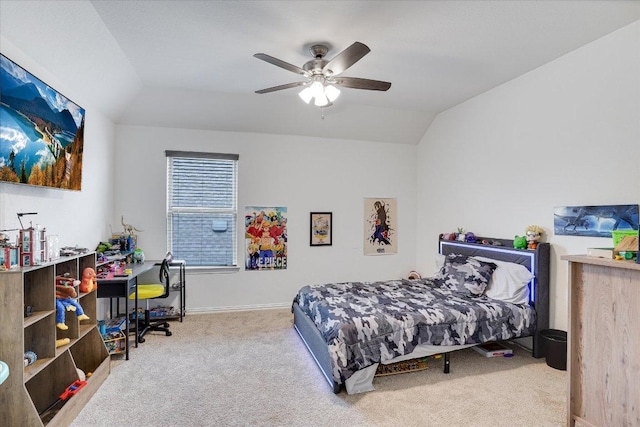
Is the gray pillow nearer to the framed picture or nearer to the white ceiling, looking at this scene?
the framed picture

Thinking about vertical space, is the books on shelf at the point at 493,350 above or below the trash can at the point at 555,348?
below

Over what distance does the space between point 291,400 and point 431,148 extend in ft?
14.0

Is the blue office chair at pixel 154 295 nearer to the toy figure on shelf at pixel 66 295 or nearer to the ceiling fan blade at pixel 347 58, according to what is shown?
the toy figure on shelf at pixel 66 295

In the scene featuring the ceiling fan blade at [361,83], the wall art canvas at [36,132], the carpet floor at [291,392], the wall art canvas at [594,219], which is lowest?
the carpet floor at [291,392]

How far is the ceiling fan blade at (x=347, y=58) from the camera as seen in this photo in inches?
92.0

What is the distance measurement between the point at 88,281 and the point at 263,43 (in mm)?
2568

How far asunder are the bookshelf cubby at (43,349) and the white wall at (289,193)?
1.88m

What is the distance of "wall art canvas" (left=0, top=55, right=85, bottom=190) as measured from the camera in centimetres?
212

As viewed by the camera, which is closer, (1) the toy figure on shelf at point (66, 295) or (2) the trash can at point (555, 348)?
(1) the toy figure on shelf at point (66, 295)

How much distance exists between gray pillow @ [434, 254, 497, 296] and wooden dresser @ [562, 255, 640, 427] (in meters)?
1.39

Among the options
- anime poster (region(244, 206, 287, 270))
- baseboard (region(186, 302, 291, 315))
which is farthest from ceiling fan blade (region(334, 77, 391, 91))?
baseboard (region(186, 302, 291, 315))

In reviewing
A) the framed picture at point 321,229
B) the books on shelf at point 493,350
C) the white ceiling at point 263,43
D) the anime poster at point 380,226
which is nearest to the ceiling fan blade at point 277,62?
the white ceiling at point 263,43

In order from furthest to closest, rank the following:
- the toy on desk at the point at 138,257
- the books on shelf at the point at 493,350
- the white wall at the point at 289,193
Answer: the white wall at the point at 289,193, the toy on desk at the point at 138,257, the books on shelf at the point at 493,350

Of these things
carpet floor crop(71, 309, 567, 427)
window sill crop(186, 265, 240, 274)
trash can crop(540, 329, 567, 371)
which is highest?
window sill crop(186, 265, 240, 274)
